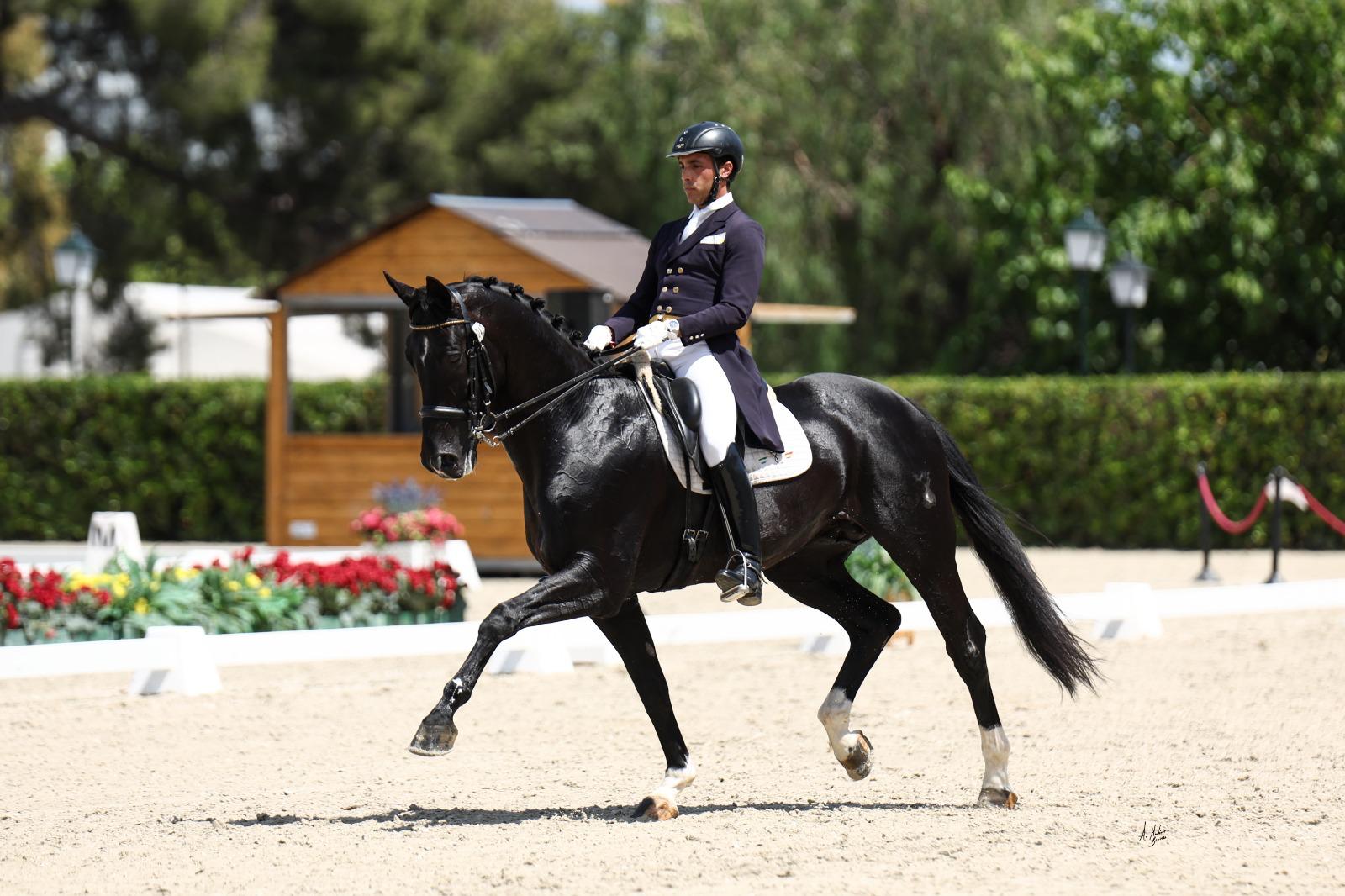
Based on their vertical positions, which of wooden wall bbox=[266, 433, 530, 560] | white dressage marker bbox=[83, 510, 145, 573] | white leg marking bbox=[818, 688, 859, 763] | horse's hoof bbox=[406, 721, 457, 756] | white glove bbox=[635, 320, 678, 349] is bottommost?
wooden wall bbox=[266, 433, 530, 560]

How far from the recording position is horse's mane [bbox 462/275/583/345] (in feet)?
21.9

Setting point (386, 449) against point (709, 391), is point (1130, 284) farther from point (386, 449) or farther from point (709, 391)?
point (709, 391)

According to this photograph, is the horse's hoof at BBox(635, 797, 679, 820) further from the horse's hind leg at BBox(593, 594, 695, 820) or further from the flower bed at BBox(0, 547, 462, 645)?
the flower bed at BBox(0, 547, 462, 645)

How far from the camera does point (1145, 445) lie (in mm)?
21453

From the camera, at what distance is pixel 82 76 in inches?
1275

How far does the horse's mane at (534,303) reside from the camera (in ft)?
21.9

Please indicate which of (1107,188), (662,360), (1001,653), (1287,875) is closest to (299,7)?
(1107,188)

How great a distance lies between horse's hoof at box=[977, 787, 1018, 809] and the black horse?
0.04ft

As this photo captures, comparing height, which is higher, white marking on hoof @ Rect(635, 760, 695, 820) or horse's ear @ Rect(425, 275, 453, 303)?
horse's ear @ Rect(425, 275, 453, 303)

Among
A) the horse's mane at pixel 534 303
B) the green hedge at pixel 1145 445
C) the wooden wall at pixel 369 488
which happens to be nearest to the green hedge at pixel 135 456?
the wooden wall at pixel 369 488

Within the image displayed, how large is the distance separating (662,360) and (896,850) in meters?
2.13

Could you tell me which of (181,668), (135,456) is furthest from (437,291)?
(135,456)

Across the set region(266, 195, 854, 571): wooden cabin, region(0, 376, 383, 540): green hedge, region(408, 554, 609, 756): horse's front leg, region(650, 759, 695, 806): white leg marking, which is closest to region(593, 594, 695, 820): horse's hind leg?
region(650, 759, 695, 806): white leg marking

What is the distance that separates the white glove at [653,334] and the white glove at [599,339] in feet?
0.44
